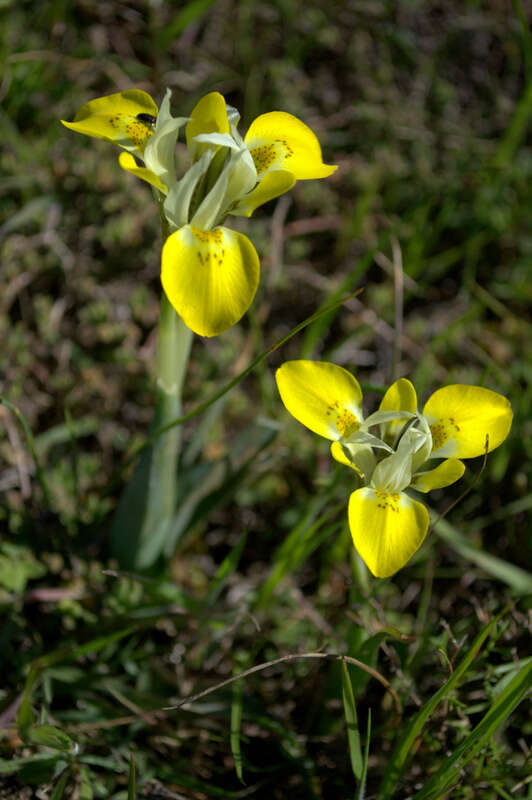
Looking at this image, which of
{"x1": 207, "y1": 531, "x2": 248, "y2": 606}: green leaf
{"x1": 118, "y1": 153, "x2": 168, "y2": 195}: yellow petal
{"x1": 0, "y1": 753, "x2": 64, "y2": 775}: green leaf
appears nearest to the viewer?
{"x1": 118, "y1": 153, "x2": 168, "y2": 195}: yellow petal

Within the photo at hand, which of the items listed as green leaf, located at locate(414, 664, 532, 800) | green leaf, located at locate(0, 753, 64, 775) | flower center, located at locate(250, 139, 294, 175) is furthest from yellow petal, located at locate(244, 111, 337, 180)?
green leaf, located at locate(0, 753, 64, 775)

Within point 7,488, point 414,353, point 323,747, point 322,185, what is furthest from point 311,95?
point 323,747

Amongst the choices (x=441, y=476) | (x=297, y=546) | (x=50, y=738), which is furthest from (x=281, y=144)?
(x=50, y=738)

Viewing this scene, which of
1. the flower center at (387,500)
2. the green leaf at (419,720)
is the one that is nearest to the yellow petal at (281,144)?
the flower center at (387,500)

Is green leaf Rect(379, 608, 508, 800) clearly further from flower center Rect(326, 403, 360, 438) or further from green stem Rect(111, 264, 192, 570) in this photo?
green stem Rect(111, 264, 192, 570)

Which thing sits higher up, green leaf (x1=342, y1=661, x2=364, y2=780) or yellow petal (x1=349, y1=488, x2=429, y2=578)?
yellow petal (x1=349, y1=488, x2=429, y2=578)

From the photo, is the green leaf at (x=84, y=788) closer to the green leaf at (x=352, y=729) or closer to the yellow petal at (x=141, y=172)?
the green leaf at (x=352, y=729)

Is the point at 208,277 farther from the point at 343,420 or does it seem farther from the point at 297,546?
the point at 297,546
